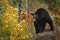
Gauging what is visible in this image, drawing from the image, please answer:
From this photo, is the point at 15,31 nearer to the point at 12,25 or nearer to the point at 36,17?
the point at 12,25

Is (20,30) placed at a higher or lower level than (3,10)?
lower

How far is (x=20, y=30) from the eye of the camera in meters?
6.27

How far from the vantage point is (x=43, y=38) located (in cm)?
533

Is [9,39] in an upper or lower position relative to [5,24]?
lower

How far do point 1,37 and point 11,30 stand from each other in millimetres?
299

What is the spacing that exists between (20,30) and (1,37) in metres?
0.65

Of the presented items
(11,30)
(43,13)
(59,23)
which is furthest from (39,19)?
(59,23)

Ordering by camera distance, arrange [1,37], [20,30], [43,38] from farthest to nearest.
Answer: [20,30] → [1,37] → [43,38]

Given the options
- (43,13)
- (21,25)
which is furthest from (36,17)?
(21,25)

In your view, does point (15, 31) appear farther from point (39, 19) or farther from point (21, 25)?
point (39, 19)

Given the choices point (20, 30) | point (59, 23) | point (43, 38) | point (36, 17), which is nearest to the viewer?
point (59, 23)

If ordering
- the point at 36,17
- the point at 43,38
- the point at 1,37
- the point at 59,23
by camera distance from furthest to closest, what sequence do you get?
the point at 36,17, the point at 1,37, the point at 43,38, the point at 59,23

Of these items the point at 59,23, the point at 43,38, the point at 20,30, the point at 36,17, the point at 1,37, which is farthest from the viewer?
the point at 36,17

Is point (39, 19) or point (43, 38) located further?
point (39, 19)
